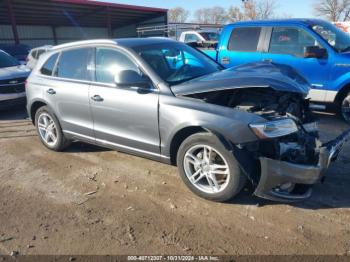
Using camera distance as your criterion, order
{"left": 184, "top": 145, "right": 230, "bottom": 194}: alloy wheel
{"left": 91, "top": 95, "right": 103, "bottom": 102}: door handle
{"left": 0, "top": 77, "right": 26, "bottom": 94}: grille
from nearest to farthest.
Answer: {"left": 184, "top": 145, "right": 230, "bottom": 194}: alloy wheel < {"left": 91, "top": 95, "right": 103, "bottom": 102}: door handle < {"left": 0, "top": 77, "right": 26, "bottom": 94}: grille

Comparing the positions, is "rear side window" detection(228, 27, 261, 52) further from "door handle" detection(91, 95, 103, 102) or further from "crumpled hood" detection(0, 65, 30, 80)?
"crumpled hood" detection(0, 65, 30, 80)

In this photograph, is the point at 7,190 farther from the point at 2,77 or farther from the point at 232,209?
the point at 2,77

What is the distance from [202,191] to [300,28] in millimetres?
4573

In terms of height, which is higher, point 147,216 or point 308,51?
point 308,51

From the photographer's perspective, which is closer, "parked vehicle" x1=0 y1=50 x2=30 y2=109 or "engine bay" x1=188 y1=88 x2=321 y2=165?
"engine bay" x1=188 y1=88 x2=321 y2=165

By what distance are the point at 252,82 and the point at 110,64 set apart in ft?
6.52

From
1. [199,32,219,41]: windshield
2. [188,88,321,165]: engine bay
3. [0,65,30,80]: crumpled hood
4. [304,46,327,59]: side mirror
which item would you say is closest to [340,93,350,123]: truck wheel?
[304,46,327,59]: side mirror

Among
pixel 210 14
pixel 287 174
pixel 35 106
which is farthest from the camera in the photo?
pixel 210 14

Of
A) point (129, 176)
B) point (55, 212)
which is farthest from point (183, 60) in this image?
point (55, 212)

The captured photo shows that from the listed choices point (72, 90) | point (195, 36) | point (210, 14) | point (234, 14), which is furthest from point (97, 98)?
point (210, 14)

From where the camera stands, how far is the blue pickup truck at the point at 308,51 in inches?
244

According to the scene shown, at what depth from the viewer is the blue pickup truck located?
6195mm

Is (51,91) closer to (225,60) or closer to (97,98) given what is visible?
(97,98)

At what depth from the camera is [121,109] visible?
415 cm
